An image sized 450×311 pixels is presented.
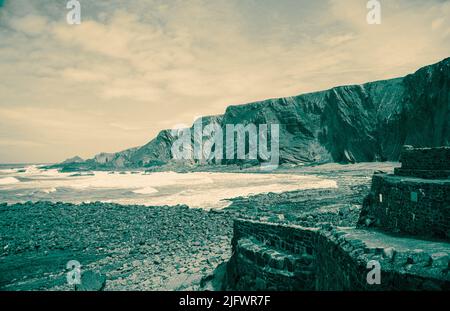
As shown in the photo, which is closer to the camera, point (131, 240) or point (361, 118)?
point (131, 240)

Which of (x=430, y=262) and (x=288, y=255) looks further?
(x=288, y=255)

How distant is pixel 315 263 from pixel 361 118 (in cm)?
7231

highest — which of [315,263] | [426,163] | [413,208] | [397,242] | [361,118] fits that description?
[361,118]

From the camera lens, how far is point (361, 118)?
71.9 metres

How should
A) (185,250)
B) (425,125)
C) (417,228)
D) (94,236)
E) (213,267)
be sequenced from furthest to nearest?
(425,125)
(94,236)
(185,250)
(213,267)
(417,228)

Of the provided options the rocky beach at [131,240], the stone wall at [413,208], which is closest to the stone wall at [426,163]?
the stone wall at [413,208]

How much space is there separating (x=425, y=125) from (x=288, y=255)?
183ft

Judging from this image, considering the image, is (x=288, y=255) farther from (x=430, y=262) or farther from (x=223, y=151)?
(x=223, y=151)

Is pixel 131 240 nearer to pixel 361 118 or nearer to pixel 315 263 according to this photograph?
pixel 315 263

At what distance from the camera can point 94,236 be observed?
57.3 feet

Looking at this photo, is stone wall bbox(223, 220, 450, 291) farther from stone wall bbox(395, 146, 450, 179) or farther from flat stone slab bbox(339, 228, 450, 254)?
stone wall bbox(395, 146, 450, 179)

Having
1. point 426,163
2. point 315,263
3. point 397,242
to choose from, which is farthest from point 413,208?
point 315,263

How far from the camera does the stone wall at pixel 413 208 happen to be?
7.25 meters
